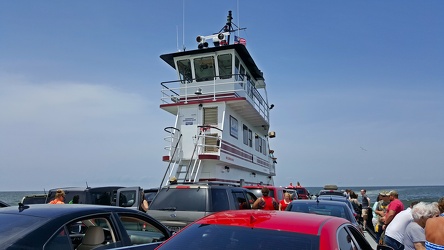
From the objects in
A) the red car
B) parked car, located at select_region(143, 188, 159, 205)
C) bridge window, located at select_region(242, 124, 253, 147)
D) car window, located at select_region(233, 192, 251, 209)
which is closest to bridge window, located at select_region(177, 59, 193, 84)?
bridge window, located at select_region(242, 124, 253, 147)

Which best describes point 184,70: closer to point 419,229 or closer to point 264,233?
point 419,229

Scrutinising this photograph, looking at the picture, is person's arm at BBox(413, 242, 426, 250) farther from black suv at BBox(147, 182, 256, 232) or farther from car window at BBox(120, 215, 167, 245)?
black suv at BBox(147, 182, 256, 232)

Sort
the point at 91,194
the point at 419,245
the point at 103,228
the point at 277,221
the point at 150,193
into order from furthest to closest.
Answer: the point at 150,193
the point at 91,194
the point at 419,245
the point at 103,228
the point at 277,221

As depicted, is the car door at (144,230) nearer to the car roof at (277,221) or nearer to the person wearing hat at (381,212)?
the car roof at (277,221)

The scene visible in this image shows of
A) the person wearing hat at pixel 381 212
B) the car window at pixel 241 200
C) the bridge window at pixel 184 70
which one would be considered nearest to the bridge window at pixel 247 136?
the bridge window at pixel 184 70

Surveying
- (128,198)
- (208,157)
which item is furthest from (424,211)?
(208,157)

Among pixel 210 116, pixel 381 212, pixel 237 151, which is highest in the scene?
pixel 210 116

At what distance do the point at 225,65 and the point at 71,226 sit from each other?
14862 mm

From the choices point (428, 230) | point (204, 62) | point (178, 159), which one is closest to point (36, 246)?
point (428, 230)

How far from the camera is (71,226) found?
14.6ft

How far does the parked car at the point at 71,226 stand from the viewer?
3.59 meters

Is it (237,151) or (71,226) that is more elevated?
(237,151)

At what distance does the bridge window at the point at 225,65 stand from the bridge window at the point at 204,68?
1.14 ft

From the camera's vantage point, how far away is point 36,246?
3.54m
